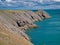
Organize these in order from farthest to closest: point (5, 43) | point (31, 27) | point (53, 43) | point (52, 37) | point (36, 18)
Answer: point (36, 18)
point (31, 27)
point (52, 37)
point (53, 43)
point (5, 43)

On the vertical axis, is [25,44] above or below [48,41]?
below

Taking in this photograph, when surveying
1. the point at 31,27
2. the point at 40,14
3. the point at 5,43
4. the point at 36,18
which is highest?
the point at 40,14

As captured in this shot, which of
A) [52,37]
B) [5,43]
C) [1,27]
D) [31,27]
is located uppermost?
[31,27]

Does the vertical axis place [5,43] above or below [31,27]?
below

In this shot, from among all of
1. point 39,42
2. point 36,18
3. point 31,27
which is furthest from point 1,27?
point 36,18

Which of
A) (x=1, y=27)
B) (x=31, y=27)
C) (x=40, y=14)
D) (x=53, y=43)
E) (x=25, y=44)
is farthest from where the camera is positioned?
(x=40, y=14)

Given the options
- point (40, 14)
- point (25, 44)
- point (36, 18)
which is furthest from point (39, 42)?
point (40, 14)

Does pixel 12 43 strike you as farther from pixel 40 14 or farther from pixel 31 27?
pixel 40 14

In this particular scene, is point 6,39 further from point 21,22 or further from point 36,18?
point 36,18

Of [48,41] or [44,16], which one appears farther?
[44,16]
